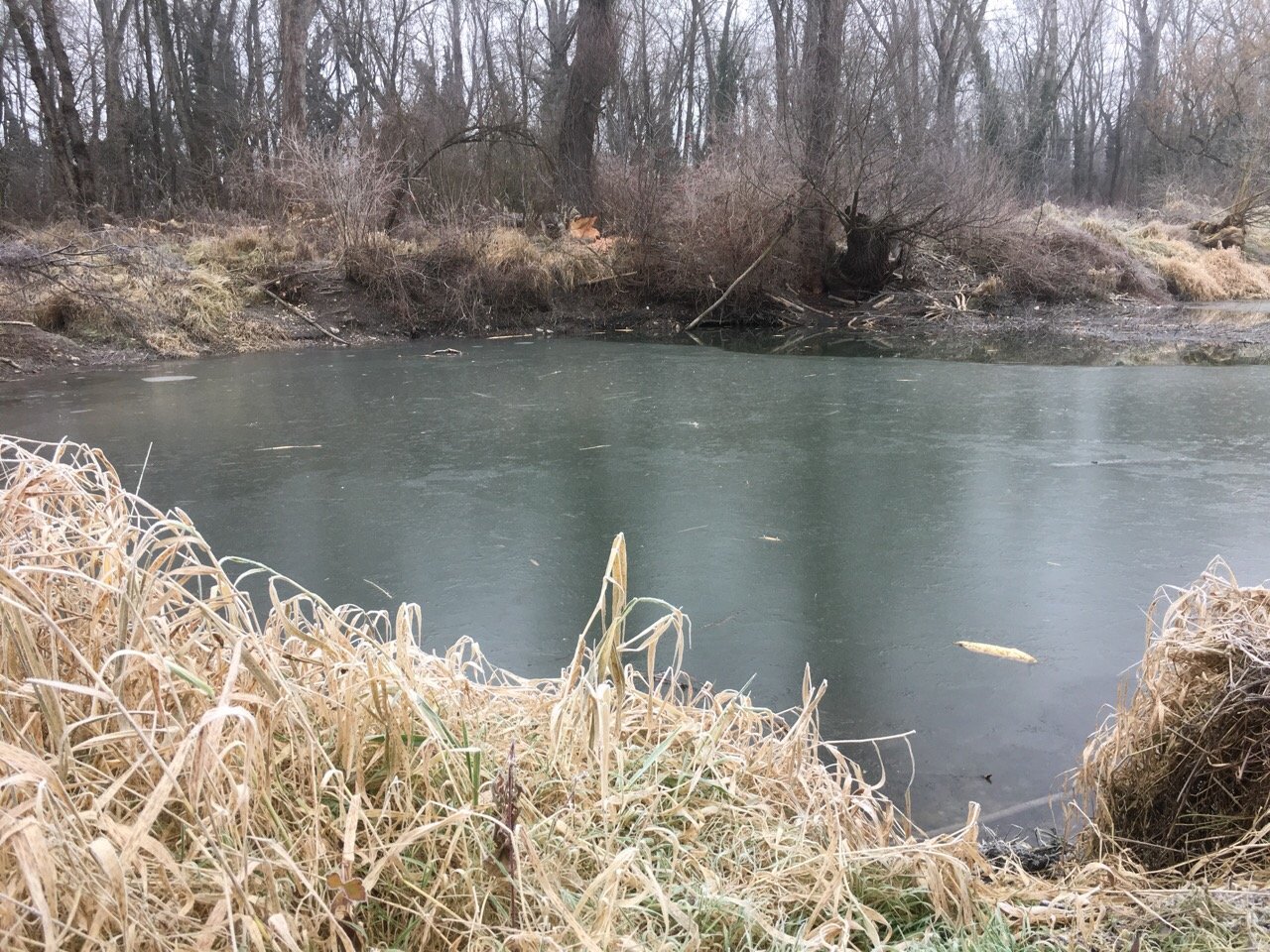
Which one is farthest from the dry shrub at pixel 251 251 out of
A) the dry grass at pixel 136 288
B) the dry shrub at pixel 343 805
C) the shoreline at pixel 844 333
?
the dry shrub at pixel 343 805

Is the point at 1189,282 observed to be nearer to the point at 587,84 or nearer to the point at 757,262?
the point at 757,262

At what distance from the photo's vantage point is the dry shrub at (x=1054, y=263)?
13789mm

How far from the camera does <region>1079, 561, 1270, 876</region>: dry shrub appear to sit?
6.37 feet

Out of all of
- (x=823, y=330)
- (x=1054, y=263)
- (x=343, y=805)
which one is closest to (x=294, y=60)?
(x=823, y=330)

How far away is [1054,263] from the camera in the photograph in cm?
1414

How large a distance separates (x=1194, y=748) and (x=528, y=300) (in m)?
11.5

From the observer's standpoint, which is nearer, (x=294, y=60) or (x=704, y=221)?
(x=704, y=221)

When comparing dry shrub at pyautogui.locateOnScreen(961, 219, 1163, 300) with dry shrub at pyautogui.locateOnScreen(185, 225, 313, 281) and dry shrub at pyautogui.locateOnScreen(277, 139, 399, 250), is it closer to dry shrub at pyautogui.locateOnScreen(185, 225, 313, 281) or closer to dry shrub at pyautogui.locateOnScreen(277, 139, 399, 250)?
dry shrub at pyautogui.locateOnScreen(277, 139, 399, 250)

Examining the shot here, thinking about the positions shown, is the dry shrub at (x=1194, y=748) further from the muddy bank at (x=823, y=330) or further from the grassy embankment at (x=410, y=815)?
the muddy bank at (x=823, y=330)

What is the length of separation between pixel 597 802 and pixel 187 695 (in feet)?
2.28

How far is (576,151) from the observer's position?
15.0 m

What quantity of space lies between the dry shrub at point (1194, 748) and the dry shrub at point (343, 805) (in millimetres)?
543

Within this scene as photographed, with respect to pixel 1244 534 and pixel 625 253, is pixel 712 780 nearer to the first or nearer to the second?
pixel 1244 534

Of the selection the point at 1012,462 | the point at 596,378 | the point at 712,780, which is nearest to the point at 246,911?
the point at 712,780
